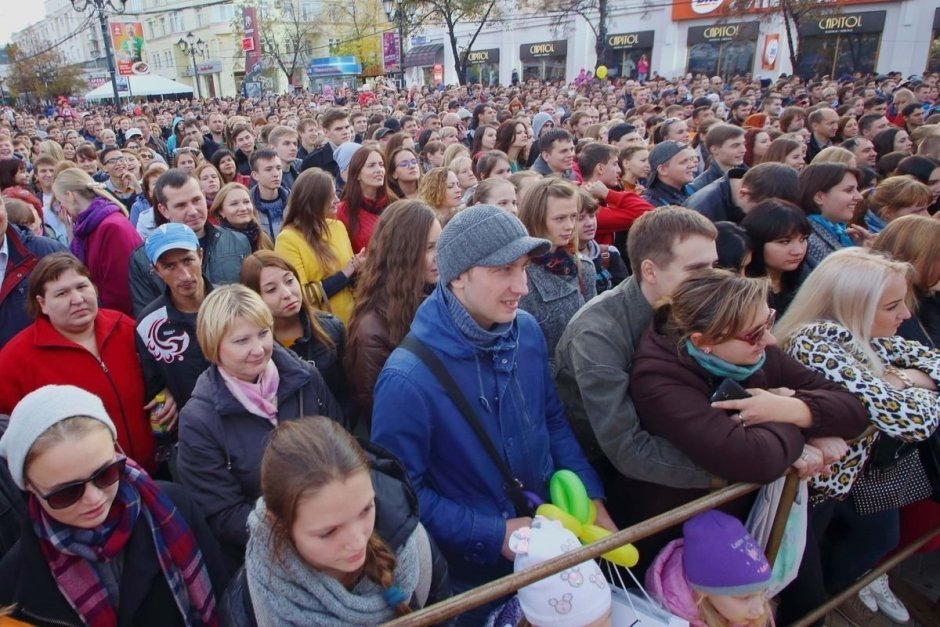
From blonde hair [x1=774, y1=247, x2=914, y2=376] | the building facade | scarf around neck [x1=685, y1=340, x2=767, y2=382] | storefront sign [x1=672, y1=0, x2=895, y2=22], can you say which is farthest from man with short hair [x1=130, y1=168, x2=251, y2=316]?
storefront sign [x1=672, y1=0, x2=895, y2=22]

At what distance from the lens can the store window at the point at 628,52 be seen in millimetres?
39031

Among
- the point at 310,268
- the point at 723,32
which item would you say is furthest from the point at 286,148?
the point at 723,32

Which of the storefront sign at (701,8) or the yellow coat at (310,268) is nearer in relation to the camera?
the yellow coat at (310,268)

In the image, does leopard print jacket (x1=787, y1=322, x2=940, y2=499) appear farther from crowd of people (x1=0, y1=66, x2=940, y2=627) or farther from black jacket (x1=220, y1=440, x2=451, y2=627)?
black jacket (x1=220, y1=440, x2=451, y2=627)

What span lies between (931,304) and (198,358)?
3.88m

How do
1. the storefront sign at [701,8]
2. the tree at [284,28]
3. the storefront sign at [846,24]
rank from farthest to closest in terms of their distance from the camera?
1. the tree at [284,28]
2. the storefront sign at [701,8]
3. the storefront sign at [846,24]

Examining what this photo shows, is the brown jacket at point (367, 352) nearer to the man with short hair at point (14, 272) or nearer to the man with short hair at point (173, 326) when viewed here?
the man with short hair at point (173, 326)

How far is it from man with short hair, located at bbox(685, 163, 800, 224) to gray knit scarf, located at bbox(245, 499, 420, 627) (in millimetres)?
3800

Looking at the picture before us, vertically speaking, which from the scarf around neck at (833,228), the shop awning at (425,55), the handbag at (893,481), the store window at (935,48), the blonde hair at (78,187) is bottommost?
the handbag at (893,481)

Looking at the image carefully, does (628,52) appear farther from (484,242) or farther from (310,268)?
(484,242)

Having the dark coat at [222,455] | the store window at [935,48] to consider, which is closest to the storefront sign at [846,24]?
the store window at [935,48]

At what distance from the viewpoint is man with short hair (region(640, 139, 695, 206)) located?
5348 millimetres

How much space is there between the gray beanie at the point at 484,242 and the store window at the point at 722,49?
121 feet

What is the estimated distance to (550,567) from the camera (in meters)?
1.58
